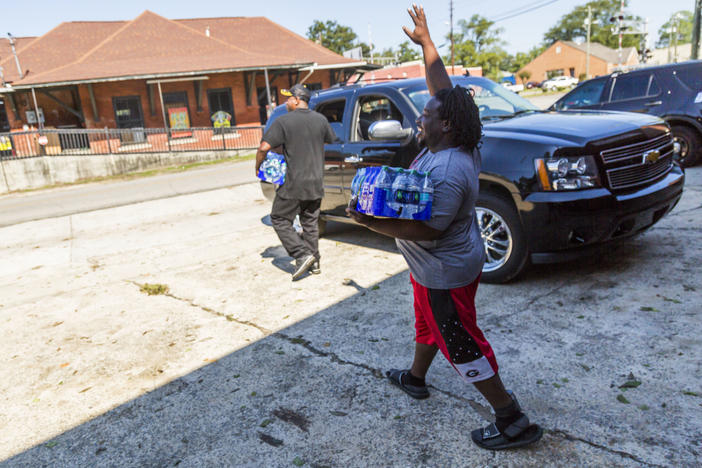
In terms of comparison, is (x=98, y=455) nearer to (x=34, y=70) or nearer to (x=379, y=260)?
(x=379, y=260)

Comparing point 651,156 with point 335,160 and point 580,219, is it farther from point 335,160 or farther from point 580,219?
point 335,160

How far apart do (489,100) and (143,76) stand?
70.4 feet

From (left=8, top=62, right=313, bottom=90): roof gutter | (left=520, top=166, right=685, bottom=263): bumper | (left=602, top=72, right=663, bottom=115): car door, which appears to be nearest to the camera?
(left=520, top=166, right=685, bottom=263): bumper

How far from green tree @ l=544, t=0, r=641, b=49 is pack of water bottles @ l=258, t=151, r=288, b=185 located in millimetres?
101459

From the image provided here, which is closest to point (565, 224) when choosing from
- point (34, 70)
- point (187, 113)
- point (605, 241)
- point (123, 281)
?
point (605, 241)

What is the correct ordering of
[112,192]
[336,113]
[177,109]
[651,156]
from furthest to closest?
1. [177,109]
2. [112,192]
3. [336,113]
4. [651,156]

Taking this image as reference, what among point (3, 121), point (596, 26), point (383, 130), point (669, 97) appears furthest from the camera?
point (596, 26)

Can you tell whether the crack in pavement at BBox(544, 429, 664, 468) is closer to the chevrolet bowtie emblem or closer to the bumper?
the bumper

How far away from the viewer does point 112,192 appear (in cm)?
1511

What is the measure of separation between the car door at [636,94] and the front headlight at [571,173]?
19.8 feet

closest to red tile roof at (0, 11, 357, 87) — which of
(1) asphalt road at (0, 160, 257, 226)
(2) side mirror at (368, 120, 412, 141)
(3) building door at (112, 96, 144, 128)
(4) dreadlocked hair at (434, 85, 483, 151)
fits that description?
(3) building door at (112, 96, 144, 128)

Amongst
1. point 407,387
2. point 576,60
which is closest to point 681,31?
point 576,60

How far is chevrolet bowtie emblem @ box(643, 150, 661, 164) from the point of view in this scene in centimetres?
452

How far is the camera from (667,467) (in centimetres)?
240
